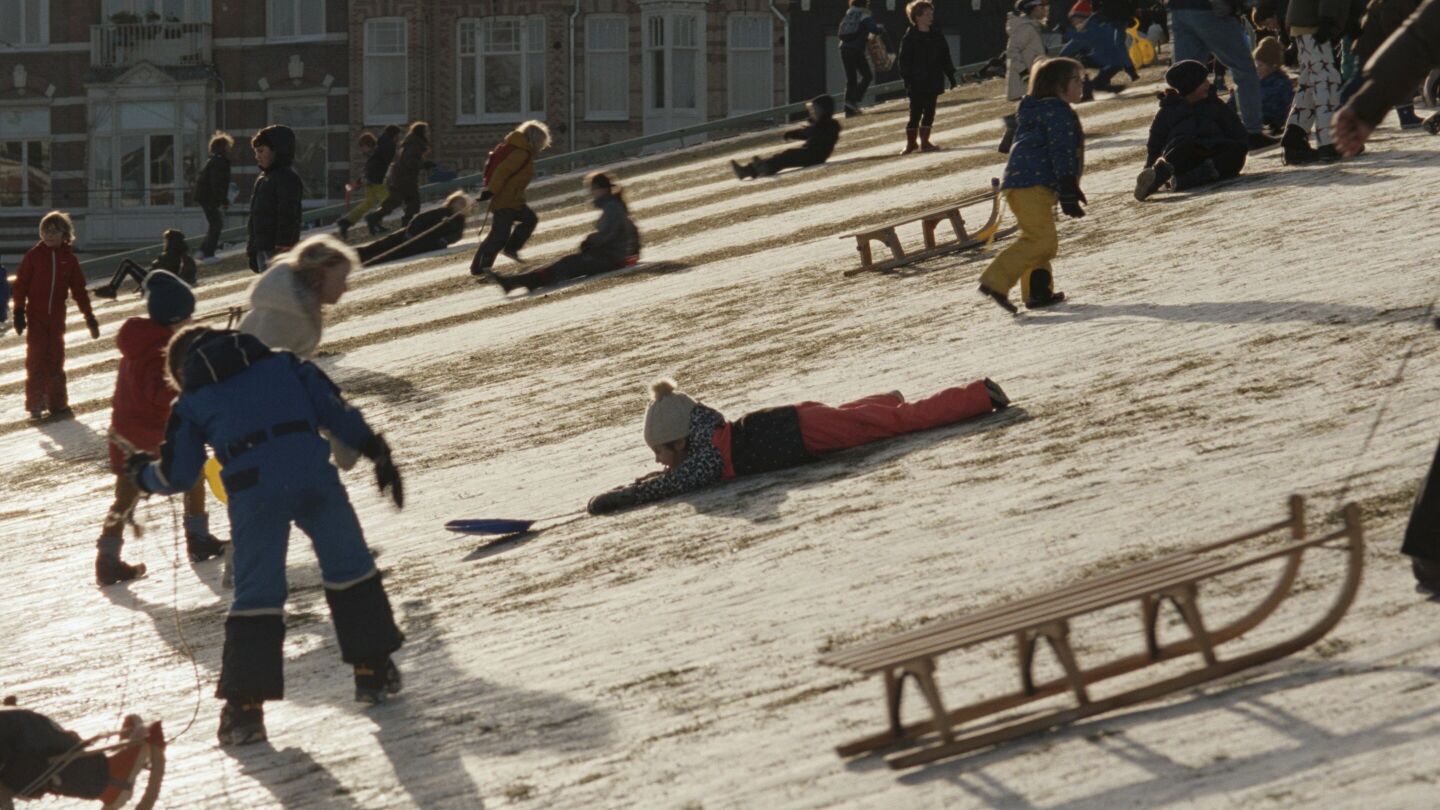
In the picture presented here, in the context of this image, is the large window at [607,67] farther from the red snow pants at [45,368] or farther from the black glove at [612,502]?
the black glove at [612,502]

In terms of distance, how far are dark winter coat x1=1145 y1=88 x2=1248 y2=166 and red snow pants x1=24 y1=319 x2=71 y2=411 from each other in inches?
351

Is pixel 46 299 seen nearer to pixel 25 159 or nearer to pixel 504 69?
pixel 504 69

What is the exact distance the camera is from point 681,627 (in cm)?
739

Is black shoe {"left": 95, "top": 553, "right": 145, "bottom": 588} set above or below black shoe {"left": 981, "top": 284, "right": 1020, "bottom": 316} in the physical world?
below

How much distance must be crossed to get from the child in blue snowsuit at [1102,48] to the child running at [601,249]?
8.80m

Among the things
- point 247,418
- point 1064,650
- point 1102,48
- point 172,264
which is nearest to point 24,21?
point 172,264

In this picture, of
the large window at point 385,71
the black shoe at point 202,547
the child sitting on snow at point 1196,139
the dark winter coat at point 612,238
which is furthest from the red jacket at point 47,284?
the large window at point 385,71

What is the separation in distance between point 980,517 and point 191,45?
39.0 m

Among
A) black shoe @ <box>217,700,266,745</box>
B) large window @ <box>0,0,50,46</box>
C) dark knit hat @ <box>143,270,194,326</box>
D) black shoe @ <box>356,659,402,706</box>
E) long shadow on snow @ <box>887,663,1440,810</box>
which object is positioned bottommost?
black shoe @ <box>217,700,266,745</box>

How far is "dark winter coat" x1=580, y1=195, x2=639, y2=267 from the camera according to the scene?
58.3ft

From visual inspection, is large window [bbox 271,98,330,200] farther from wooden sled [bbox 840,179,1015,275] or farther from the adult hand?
the adult hand

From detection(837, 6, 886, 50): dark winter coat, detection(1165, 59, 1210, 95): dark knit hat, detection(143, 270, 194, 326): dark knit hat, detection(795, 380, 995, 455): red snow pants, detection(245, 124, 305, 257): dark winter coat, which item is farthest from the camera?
detection(837, 6, 886, 50): dark winter coat

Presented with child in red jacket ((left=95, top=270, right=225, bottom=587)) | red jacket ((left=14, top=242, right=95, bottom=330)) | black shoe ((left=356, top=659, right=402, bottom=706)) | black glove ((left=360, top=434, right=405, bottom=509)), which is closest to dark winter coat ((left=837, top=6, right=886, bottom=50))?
red jacket ((left=14, top=242, right=95, bottom=330))

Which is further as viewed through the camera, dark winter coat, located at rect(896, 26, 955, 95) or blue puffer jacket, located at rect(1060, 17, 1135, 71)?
blue puffer jacket, located at rect(1060, 17, 1135, 71)
